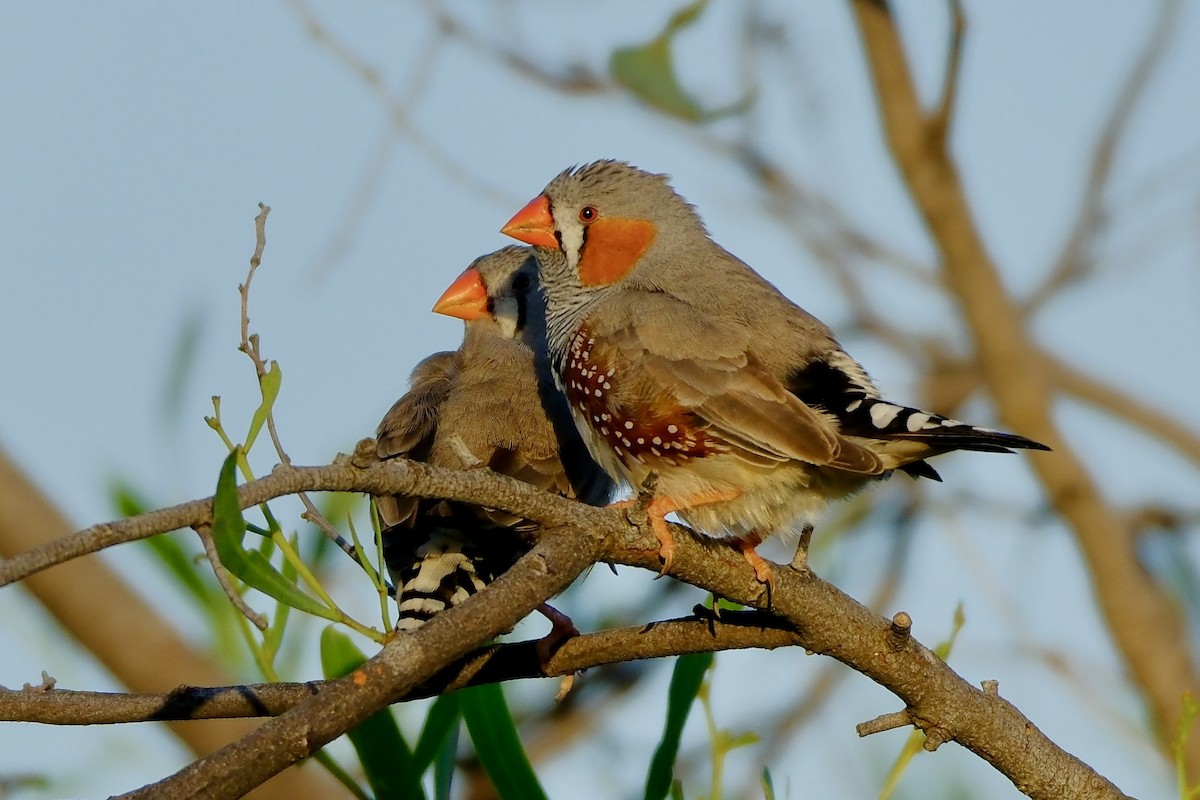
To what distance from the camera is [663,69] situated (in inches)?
171

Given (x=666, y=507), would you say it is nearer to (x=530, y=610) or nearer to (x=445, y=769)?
(x=445, y=769)

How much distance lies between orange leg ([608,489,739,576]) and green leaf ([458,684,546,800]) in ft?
1.71

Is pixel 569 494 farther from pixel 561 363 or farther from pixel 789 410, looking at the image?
pixel 789 410

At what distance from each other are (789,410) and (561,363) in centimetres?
71

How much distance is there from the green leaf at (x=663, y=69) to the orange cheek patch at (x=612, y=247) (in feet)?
1.48

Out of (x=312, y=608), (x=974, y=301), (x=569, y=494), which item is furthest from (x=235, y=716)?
(x=974, y=301)

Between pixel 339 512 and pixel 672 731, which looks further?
pixel 339 512

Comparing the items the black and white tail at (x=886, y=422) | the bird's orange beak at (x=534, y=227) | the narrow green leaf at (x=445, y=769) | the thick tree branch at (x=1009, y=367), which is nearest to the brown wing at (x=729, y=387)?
the black and white tail at (x=886, y=422)

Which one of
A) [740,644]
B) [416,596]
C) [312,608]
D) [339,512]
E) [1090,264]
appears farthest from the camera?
[1090,264]

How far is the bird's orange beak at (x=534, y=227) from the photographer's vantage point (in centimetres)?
425

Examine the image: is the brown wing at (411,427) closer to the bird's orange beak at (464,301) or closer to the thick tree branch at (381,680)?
the bird's orange beak at (464,301)

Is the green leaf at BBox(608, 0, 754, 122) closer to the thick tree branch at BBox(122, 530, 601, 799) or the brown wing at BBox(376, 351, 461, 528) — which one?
the brown wing at BBox(376, 351, 461, 528)

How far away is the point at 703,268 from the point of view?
12.9 ft

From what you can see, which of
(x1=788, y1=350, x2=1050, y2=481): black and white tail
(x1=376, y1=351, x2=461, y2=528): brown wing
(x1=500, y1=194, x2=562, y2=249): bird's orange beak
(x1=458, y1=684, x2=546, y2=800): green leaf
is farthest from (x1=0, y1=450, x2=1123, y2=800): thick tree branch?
(x1=500, y1=194, x2=562, y2=249): bird's orange beak
